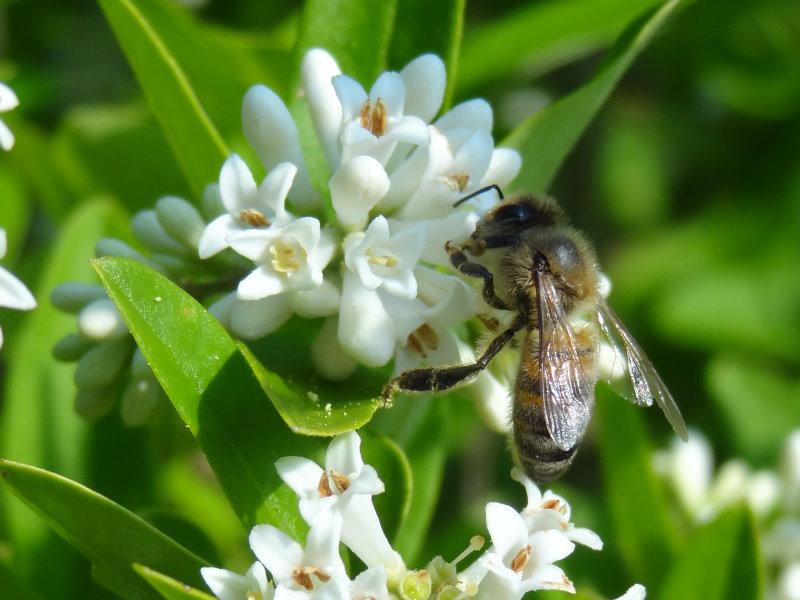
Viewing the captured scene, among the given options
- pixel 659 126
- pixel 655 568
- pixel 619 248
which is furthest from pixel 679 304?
pixel 655 568

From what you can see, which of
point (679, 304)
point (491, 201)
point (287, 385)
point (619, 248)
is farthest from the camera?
point (619, 248)

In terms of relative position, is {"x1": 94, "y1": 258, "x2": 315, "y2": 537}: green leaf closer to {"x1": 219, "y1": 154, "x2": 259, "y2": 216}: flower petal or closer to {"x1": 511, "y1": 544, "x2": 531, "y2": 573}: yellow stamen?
{"x1": 219, "y1": 154, "x2": 259, "y2": 216}: flower petal

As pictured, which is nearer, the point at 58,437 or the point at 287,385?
the point at 287,385

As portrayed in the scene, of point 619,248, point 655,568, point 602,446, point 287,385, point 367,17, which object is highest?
point 367,17

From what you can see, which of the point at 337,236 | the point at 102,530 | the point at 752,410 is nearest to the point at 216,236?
the point at 337,236

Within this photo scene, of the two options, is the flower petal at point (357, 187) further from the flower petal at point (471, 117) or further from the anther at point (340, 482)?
the anther at point (340, 482)

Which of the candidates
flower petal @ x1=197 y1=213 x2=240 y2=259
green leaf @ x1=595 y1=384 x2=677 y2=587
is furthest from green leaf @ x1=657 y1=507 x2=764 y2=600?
flower petal @ x1=197 y1=213 x2=240 y2=259

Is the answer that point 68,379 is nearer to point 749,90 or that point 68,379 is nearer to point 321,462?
point 321,462
